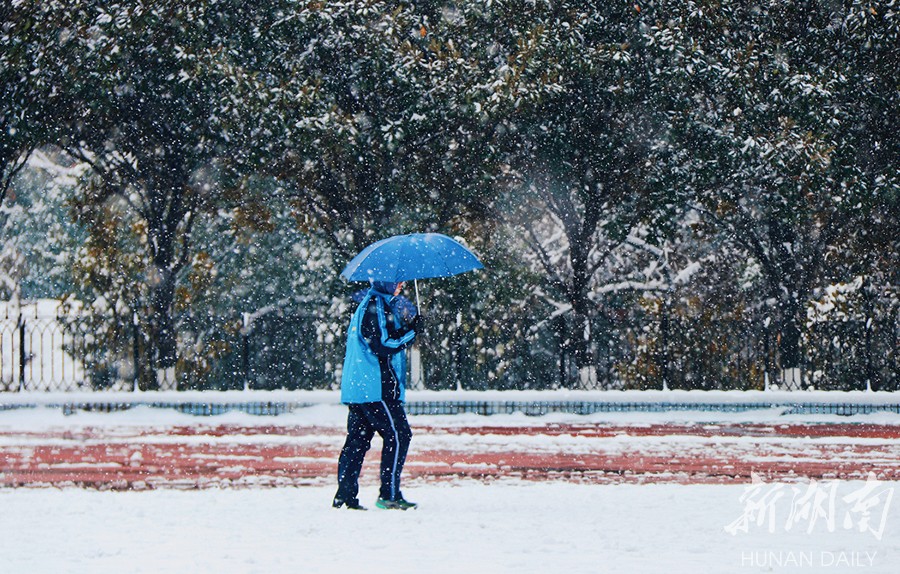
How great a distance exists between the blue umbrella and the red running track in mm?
2729

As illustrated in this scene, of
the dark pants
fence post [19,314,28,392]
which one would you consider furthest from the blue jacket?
fence post [19,314,28,392]

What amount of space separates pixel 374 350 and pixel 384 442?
695 millimetres

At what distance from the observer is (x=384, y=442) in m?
9.20

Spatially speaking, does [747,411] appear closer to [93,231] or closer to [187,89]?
[187,89]

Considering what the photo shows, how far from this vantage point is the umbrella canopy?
916 centimetres

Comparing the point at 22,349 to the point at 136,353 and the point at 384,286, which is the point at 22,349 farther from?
the point at 384,286

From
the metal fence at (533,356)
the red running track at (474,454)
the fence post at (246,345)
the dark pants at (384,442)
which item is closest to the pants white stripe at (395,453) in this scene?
the dark pants at (384,442)

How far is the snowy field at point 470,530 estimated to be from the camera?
285 inches

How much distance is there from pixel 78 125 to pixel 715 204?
35.1ft

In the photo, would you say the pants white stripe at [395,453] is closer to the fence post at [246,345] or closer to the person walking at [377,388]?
the person walking at [377,388]

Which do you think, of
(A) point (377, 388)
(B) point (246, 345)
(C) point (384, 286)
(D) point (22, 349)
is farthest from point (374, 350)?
(D) point (22, 349)

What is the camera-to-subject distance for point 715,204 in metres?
22.3

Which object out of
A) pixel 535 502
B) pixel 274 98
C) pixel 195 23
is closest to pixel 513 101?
pixel 274 98

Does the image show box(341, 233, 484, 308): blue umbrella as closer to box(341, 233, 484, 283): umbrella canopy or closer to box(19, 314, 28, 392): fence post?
box(341, 233, 484, 283): umbrella canopy
